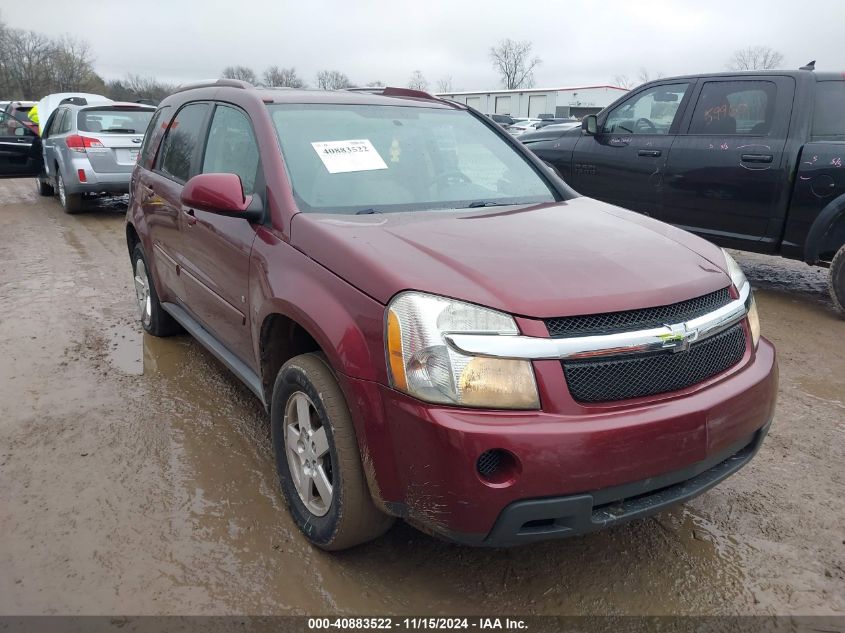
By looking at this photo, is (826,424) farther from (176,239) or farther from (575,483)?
(176,239)

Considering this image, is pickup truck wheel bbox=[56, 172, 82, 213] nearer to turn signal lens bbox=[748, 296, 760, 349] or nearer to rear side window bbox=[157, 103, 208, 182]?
rear side window bbox=[157, 103, 208, 182]

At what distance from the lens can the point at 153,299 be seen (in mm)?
4566

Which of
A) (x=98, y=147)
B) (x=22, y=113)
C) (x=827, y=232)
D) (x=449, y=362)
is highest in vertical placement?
(x=22, y=113)

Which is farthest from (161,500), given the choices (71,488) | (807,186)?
(807,186)

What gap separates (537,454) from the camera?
72.4 inches

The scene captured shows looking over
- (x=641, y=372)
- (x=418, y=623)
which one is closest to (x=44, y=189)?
(x=418, y=623)

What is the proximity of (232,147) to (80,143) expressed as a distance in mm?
7242

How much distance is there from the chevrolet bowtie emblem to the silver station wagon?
8947 mm

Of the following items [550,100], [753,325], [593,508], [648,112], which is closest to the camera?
[593,508]

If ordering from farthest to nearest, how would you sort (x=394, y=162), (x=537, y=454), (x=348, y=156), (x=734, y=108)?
(x=734, y=108), (x=394, y=162), (x=348, y=156), (x=537, y=454)

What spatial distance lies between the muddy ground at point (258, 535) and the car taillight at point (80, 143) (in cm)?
605

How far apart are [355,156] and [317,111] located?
385mm

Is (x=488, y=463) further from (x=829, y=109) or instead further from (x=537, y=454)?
(x=829, y=109)

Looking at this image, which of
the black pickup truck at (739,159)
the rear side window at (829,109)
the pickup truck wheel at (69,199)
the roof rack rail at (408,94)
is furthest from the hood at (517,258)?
the pickup truck wheel at (69,199)
